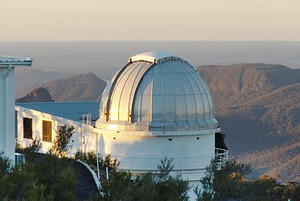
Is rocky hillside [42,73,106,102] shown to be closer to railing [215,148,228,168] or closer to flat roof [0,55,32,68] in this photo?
railing [215,148,228,168]

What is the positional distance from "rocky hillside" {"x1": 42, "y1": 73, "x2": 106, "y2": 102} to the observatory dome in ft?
442

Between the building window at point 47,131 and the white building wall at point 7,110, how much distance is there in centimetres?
995

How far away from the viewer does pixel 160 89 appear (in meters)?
37.4

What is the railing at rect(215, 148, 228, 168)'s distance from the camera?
125ft

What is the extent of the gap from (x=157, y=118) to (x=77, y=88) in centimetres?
14863

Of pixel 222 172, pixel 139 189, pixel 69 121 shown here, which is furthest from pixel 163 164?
pixel 69 121

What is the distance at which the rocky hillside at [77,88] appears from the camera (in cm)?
17738

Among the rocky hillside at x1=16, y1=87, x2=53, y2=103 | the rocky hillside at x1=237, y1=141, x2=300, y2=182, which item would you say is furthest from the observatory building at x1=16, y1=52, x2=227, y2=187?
the rocky hillside at x1=237, y1=141, x2=300, y2=182

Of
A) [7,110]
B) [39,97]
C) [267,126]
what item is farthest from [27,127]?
[267,126]

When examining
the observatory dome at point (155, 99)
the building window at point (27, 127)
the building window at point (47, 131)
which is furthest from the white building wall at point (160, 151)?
the building window at point (27, 127)

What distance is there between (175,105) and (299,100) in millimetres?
136577

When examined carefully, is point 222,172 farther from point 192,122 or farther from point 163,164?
point 192,122

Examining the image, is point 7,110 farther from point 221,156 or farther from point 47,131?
point 47,131

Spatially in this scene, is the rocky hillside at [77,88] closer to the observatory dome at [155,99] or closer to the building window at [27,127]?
the building window at [27,127]
